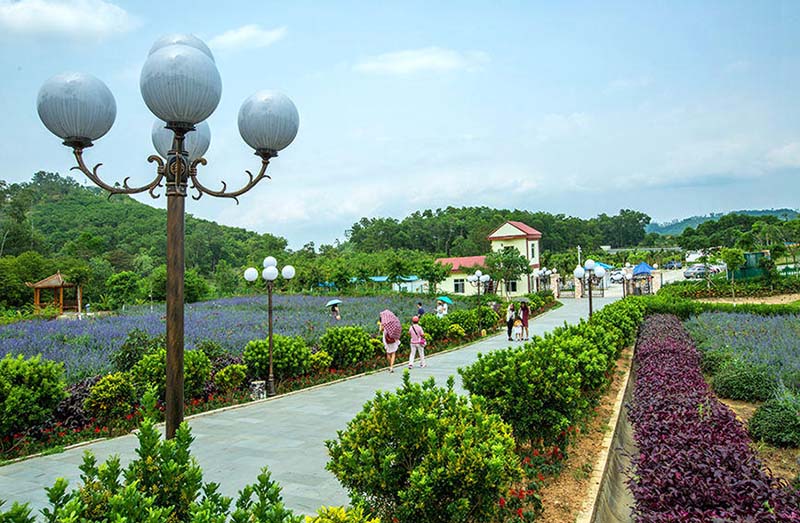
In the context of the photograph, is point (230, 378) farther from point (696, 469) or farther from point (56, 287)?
point (56, 287)

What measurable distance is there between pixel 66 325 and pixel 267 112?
12.5 m

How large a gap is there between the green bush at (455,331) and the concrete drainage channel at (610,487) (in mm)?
9332

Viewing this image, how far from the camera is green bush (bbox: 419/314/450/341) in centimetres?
1490

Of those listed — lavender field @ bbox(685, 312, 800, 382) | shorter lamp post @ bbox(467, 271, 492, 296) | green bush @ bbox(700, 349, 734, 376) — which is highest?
shorter lamp post @ bbox(467, 271, 492, 296)

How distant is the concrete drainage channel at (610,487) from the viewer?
3.92 metres

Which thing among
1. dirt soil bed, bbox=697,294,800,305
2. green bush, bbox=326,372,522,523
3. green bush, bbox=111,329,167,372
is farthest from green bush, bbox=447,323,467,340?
dirt soil bed, bbox=697,294,800,305

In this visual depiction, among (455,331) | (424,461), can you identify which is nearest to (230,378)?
(424,461)

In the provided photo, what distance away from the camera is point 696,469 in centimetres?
334

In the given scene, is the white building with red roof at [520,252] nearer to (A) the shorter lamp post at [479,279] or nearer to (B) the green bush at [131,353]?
(A) the shorter lamp post at [479,279]

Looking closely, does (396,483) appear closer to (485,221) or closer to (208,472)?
(208,472)

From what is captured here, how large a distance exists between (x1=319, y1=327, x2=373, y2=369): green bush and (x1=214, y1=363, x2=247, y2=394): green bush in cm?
221

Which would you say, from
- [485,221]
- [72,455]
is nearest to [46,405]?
[72,455]

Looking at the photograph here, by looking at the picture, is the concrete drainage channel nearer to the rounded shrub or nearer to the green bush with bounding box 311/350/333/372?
the rounded shrub

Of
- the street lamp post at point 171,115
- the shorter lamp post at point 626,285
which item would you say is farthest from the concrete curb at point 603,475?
the shorter lamp post at point 626,285
